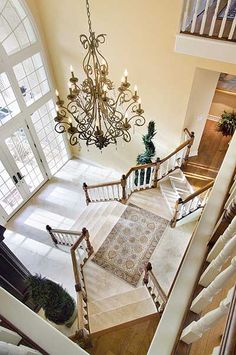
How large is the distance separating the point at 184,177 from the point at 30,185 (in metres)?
3.92

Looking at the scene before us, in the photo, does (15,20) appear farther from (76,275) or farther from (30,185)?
(76,275)

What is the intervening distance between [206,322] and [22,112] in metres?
5.72

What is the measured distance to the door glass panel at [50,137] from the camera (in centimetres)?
659

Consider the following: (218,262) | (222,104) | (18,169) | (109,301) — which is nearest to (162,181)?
(109,301)

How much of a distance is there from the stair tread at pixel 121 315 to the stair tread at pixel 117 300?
18 cm

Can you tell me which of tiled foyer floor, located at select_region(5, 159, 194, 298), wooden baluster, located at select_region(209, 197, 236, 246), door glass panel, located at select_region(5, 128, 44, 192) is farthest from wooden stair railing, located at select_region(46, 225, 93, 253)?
wooden baluster, located at select_region(209, 197, 236, 246)

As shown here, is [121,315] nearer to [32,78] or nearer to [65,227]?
[65,227]

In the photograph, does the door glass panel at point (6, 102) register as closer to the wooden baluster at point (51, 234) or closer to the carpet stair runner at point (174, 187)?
the wooden baluster at point (51, 234)

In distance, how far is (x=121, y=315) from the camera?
3980 millimetres

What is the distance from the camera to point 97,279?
482 centimetres

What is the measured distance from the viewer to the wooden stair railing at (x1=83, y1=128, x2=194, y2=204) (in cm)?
548

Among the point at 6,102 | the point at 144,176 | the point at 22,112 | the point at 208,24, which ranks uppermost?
the point at 208,24

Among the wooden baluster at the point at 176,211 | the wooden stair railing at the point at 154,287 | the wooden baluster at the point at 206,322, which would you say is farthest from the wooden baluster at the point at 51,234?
the wooden baluster at the point at 206,322

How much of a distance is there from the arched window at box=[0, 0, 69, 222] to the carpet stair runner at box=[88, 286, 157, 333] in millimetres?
3434
